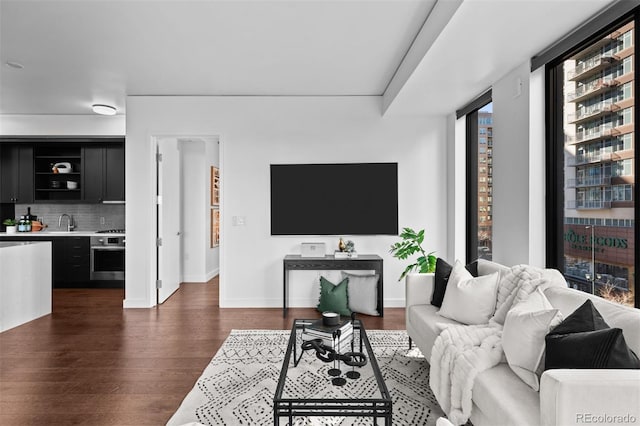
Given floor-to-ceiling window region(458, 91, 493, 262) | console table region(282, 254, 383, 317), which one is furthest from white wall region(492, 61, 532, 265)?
console table region(282, 254, 383, 317)

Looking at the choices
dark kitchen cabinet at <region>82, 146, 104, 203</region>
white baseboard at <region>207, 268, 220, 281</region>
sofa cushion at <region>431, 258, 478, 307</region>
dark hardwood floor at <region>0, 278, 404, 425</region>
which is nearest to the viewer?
dark hardwood floor at <region>0, 278, 404, 425</region>

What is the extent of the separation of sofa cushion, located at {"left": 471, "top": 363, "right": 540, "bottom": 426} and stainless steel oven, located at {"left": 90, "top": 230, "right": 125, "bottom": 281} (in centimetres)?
569

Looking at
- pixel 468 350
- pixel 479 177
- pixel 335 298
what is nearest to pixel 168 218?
pixel 335 298

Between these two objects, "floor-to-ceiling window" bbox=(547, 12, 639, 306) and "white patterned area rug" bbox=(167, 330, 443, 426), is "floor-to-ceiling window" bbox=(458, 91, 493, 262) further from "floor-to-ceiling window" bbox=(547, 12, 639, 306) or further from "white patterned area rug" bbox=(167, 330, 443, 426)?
"white patterned area rug" bbox=(167, 330, 443, 426)

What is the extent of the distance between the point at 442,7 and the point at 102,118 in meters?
5.48

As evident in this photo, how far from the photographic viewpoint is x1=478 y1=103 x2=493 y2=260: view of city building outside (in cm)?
405

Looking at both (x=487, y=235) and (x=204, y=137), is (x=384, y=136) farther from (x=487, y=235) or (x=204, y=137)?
(x=204, y=137)

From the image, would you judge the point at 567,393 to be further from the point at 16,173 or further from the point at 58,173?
the point at 16,173

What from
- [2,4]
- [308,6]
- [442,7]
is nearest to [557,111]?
[442,7]

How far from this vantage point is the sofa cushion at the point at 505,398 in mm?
1506

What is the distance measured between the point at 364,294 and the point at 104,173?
4.67m

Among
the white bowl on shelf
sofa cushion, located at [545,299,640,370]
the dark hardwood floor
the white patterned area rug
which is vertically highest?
the white bowl on shelf

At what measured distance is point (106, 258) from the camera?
6.02 m

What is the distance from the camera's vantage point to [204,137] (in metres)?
4.79
